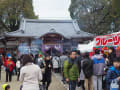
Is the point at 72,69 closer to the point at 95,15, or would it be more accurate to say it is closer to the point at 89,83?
the point at 89,83

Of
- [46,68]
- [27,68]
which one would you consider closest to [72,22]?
[46,68]

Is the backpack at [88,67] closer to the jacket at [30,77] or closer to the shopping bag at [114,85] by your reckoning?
the shopping bag at [114,85]

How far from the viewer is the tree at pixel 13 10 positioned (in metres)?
28.9

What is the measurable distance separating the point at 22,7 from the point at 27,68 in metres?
26.7

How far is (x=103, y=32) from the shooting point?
92.3 feet

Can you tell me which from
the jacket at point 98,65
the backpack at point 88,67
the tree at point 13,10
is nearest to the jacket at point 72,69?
the backpack at point 88,67

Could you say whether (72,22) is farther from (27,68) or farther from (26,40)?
(27,68)

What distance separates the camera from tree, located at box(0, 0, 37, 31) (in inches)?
1138

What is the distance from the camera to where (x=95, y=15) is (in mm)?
27016

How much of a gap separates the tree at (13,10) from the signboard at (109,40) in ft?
69.3

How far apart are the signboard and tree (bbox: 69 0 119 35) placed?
55.1ft

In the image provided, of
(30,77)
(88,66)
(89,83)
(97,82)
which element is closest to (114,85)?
(88,66)

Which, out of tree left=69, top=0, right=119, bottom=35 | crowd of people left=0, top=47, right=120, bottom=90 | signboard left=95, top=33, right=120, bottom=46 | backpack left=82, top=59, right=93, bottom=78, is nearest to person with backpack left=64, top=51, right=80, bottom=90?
crowd of people left=0, top=47, right=120, bottom=90

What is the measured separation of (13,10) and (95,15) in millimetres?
11700
